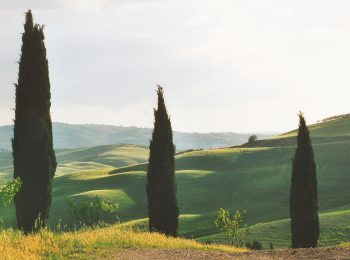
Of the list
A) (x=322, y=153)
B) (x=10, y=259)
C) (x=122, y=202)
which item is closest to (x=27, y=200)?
(x=10, y=259)

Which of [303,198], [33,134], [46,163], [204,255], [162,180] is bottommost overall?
[204,255]

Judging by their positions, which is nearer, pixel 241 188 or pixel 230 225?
pixel 230 225

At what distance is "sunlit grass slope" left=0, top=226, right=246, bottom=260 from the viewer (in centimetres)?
1888

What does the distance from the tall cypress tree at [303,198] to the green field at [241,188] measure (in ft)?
26.7

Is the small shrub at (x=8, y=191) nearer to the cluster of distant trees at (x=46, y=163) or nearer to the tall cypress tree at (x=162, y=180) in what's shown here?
the cluster of distant trees at (x=46, y=163)

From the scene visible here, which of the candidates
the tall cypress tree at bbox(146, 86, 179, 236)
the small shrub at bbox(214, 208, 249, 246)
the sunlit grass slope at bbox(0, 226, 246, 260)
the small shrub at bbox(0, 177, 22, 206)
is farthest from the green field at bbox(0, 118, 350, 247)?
the small shrub at bbox(0, 177, 22, 206)

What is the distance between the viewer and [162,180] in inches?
1533

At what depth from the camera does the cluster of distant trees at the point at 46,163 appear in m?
32.8

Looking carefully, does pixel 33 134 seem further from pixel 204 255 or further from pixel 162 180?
pixel 204 255

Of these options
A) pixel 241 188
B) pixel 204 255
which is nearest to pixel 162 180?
pixel 204 255

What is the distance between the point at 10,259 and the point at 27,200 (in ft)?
58.3

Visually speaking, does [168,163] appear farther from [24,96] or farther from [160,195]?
[24,96]

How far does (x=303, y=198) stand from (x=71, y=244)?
850 inches

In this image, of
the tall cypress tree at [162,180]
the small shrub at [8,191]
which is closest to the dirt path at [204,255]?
the small shrub at [8,191]
